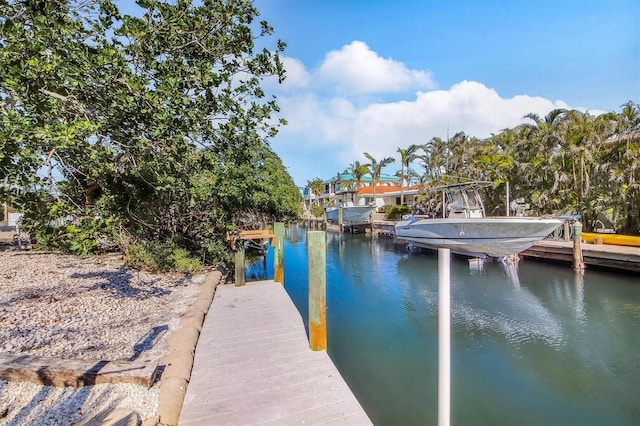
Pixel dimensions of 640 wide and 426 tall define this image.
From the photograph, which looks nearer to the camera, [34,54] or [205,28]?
[34,54]

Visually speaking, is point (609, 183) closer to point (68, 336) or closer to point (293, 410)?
point (293, 410)

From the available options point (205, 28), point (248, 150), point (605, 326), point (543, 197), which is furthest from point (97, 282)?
point (543, 197)

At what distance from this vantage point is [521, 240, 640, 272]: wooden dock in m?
12.8

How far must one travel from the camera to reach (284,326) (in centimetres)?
600

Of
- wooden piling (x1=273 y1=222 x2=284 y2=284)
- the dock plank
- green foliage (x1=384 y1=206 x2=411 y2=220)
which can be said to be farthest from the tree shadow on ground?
green foliage (x1=384 y1=206 x2=411 y2=220)

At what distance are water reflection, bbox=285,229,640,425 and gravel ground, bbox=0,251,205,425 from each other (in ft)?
11.7

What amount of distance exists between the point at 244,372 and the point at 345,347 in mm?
3928

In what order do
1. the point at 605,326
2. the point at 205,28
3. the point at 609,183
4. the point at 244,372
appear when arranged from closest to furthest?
the point at 244,372 → the point at 205,28 → the point at 605,326 → the point at 609,183

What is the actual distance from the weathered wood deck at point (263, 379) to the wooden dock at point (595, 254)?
13454 mm

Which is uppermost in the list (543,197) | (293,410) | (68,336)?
(543,197)

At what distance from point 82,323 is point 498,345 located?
8.49 meters

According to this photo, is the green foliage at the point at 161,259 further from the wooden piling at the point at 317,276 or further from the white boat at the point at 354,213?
the white boat at the point at 354,213

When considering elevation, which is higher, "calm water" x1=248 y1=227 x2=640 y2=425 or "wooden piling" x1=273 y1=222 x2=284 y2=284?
"wooden piling" x1=273 y1=222 x2=284 y2=284

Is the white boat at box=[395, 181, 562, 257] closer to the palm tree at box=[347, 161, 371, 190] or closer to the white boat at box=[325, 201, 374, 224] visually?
the white boat at box=[325, 201, 374, 224]
